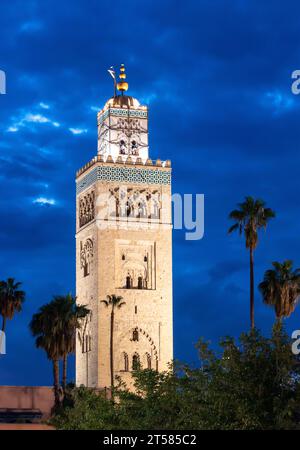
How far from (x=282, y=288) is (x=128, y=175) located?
62.1 feet

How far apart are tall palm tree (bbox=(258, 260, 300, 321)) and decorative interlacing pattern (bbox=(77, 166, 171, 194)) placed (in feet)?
57.9

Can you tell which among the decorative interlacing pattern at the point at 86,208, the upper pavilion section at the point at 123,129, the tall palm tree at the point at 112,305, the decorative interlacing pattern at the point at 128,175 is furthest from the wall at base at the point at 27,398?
the upper pavilion section at the point at 123,129

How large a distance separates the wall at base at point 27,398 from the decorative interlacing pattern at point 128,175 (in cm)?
1437

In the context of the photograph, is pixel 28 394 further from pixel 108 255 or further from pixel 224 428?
pixel 224 428

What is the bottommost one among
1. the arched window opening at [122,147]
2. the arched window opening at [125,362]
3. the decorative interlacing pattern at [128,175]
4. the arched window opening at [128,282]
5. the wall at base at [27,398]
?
the wall at base at [27,398]

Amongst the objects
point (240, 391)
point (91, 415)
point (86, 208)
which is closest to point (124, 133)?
point (86, 208)

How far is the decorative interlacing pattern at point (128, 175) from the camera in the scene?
247 feet

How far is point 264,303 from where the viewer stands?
59.9 m

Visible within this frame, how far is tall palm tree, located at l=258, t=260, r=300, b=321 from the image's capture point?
59375mm

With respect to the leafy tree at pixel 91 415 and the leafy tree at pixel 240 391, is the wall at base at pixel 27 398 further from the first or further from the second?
the leafy tree at pixel 240 391

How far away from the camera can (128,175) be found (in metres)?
75.7

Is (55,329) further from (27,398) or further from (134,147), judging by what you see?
(134,147)

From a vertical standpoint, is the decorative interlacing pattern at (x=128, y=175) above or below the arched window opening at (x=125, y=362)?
above

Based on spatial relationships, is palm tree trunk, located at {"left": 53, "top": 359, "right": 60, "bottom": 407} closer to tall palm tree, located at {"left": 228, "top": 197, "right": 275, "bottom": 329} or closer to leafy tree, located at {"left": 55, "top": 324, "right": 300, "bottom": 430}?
tall palm tree, located at {"left": 228, "top": 197, "right": 275, "bottom": 329}
